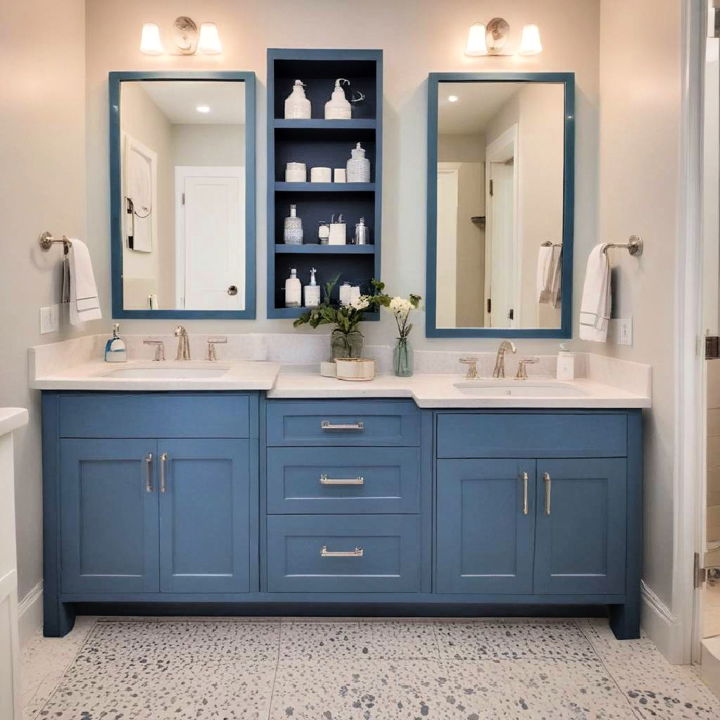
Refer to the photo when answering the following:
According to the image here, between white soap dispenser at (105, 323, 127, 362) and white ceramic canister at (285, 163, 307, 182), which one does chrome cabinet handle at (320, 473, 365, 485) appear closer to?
white soap dispenser at (105, 323, 127, 362)

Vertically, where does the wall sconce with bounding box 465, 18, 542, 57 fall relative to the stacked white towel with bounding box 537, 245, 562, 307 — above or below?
above

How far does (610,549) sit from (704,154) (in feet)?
4.41

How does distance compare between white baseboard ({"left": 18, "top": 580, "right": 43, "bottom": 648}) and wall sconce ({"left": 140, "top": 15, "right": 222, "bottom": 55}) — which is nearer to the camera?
white baseboard ({"left": 18, "top": 580, "right": 43, "bottom": 648})

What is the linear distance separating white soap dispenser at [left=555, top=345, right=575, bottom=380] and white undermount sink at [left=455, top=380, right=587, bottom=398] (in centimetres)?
7

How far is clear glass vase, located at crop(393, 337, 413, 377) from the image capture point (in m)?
2.73

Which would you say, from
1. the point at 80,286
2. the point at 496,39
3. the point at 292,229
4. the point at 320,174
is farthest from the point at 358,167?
the point at 80,286

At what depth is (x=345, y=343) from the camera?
8.89 ft

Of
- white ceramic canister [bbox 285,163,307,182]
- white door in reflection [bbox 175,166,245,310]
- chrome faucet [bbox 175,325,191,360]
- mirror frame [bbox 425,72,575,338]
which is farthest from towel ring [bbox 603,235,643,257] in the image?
chrome faucet [bbox 175,325,191,360]

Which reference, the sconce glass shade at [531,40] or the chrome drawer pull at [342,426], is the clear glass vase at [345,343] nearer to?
the chrome drawer pull at [342,426]

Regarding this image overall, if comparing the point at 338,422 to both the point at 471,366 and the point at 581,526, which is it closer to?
the point at 471,366

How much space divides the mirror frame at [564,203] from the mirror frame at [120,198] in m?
0.75

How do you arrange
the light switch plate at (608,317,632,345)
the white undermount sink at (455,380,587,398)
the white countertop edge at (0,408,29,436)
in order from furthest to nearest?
the white undermount sink at (455,380,587,398)
the light switch plate at (608,317,632,345)
the white countertop edge at (0,408,29,436)

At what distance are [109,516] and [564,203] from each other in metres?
2.18

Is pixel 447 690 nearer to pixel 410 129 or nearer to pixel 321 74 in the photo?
pixel 410 129
